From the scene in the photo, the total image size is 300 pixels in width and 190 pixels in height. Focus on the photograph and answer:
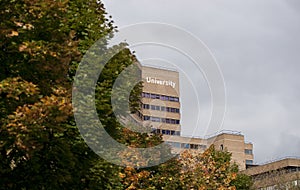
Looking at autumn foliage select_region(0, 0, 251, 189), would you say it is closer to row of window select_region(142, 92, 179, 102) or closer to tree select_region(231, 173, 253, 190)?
tree select_region(231, 173, 253, 190)

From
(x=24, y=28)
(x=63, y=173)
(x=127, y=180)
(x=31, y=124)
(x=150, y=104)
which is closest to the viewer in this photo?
(x=31, y=124)

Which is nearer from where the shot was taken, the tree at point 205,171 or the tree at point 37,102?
the tree at point 37,102

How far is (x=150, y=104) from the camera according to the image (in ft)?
390

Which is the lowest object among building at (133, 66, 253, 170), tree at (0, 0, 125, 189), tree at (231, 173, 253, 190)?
tree at (0, 0, 125, 189)

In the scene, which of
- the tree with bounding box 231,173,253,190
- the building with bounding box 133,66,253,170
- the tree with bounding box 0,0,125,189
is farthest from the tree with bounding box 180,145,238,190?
the building with bounding box 133,66,253,170

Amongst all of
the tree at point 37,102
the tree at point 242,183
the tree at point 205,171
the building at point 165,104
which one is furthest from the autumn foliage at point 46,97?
the building at point 165,104

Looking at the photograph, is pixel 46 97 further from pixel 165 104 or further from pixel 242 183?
pixel 165 104

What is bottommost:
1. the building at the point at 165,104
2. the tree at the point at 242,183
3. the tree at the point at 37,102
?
the tree at the point at 37,102

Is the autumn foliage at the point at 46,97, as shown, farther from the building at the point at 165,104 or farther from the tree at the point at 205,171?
the building at the point at 165,104

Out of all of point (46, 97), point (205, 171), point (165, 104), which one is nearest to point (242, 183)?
point (205, 171)

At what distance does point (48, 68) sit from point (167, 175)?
1939 centimetres

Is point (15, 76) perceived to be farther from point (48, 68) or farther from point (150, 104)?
point (150, 104)

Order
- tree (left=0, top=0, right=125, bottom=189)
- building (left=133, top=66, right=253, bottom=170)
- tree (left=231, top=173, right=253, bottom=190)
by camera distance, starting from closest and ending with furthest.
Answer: tree (left=0, top=0, right=125, bottom=189) → tree (left=231, top=173, right=253, bottom=190) → building (left=133, top=66, right=253, bottom=170)

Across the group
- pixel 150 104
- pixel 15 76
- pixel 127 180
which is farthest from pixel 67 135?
pixel 150 104
